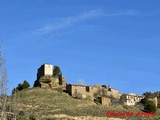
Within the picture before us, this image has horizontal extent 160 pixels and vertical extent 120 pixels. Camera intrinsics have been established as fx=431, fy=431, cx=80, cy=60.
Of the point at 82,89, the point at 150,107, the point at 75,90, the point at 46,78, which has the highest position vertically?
the point at 46,78

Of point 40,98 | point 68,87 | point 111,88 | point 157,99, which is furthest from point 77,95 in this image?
point 157,99

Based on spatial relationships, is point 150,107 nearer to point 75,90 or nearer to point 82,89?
point 82,89

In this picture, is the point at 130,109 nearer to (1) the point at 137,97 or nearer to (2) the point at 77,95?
(2) the point at 77,95

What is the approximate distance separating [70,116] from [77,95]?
17669 mm

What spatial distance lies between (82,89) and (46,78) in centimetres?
767

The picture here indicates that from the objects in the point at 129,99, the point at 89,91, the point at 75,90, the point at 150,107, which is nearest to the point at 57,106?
the point at 75,90

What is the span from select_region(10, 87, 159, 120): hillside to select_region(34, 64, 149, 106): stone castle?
1864 mm

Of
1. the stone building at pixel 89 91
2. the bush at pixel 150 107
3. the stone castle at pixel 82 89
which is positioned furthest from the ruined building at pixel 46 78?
the bush at pixel 150 107

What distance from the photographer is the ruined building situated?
84062 millimetres

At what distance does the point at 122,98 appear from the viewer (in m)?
93.7

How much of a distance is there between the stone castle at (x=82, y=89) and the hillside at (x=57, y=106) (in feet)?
6.12

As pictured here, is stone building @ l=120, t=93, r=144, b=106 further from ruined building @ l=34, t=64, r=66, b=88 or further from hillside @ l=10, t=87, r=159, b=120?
ruined building @ l=34, t=64, r=66, b=88

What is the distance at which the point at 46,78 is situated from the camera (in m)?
85.5

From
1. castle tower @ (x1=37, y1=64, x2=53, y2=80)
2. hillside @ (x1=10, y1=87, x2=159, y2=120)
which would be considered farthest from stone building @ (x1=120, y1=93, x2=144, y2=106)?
castle tower @ (x1=37, y1=64, x2=53, y2=80)
